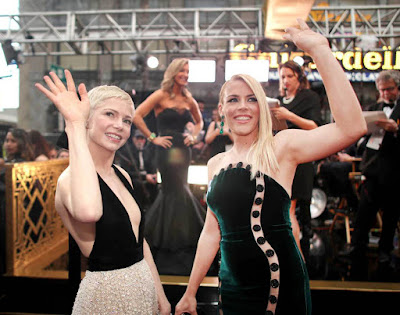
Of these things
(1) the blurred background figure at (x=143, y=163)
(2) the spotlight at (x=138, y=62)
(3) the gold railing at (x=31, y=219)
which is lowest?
(3) the gold railing at (x=31, y=219)

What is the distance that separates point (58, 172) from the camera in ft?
12.0

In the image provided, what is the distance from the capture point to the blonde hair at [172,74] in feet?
7.17

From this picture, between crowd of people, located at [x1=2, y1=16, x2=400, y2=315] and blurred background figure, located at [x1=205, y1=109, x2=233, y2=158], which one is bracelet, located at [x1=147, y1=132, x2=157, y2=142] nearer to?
blurred background figure, located at [x1=205, y1=109, x2=233, y2=158]

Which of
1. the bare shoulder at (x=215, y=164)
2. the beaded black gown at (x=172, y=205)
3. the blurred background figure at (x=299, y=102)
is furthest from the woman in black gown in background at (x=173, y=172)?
the bare shoulder at (x=215, y=164)

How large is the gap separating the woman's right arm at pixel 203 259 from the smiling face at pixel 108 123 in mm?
504

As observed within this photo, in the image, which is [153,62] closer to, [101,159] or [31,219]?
[31,219]

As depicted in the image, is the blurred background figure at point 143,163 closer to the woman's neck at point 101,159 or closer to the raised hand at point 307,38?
the woman's neck at point 101,159

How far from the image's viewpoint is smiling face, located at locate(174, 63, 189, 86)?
2184mm

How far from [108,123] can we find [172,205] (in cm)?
143

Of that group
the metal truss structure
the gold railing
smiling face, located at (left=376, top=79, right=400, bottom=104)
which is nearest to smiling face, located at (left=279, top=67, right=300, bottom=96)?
smiling face, located at (left=376, top=79, right=400, bottom=104)

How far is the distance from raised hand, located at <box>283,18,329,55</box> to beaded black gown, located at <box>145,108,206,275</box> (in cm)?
132

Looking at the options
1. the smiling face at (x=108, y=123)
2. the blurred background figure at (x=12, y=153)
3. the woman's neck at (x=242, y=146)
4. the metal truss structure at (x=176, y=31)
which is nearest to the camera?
the smiling face at (x=108, y=123)

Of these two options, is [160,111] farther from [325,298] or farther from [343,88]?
[325,298]

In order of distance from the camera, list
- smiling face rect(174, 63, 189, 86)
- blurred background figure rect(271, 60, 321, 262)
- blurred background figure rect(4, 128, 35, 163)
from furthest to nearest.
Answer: blurred background figure rect(4, 128, 35, 163)
blurred background figure rect(271, 60, 321, 262)
smiling face rect(174, 63, 189, 86)
